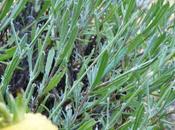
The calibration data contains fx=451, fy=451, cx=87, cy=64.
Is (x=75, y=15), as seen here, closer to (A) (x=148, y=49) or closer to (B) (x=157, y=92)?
(A) (x=148, y=49)

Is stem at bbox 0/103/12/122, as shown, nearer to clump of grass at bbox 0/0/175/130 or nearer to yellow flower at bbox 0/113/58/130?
yellow flower at bbox 0/113/58/130

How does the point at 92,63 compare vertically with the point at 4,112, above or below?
below

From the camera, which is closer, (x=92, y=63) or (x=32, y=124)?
(x=32, y=124)

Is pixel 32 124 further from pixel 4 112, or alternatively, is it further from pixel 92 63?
pixel 92 63

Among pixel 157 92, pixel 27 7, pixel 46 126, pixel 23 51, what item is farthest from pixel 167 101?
pixel 46 126

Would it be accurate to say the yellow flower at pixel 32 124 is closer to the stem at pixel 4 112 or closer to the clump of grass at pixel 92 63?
the stem at pixel 4 112

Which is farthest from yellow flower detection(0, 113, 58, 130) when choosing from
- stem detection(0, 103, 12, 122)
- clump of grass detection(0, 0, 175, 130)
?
clump of grass detection(0, 0, 175, 130)

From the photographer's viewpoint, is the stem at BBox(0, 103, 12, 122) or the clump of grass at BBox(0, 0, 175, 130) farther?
the clump of grass at BBox(0, 0, 175, 130)

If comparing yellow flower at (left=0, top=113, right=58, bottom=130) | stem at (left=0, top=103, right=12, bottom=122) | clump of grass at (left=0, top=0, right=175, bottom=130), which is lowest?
clump of grass at (left=0, top=0, right=175, bottom=130)

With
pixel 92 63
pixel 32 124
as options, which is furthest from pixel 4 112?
pixel 92 63
